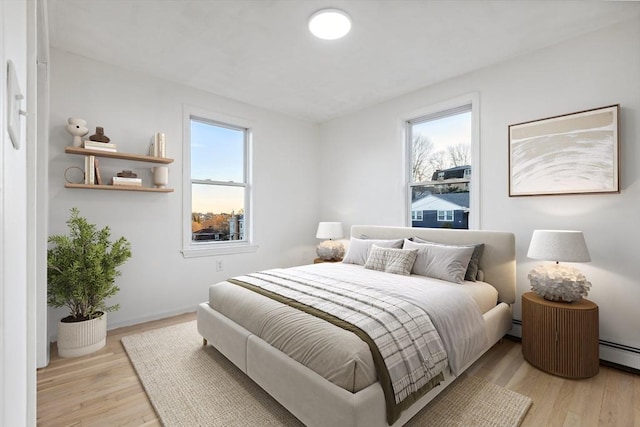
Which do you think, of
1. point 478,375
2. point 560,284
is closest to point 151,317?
point 478,375

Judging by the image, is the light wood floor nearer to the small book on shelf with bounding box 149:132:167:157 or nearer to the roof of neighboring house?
the roof of neighboring house

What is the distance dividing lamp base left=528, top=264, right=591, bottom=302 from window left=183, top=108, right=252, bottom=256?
3.31 m

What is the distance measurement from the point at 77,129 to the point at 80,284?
1.43 metres

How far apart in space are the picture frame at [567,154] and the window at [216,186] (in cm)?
329

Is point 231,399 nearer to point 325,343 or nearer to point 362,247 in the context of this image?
point 325,343

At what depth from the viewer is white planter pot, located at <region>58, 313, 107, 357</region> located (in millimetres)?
2486

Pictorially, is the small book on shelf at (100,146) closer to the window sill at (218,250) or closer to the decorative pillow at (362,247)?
the window sill at (218,250)

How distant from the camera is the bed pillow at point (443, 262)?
2654 mm

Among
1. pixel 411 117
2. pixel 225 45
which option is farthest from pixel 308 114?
pixel 225 45

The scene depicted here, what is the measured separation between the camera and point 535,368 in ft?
7.66

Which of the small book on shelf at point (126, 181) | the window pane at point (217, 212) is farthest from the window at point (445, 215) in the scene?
the small book on shelf at point (126, 181)

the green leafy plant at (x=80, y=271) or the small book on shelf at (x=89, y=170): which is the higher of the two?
the small book on shelf at (x=89, y=170)

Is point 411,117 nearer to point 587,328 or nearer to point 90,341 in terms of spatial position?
point 587,328

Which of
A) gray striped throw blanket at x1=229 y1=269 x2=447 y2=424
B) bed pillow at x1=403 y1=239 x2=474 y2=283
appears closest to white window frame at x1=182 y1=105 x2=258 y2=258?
gray striped throw blanket at x1=229 y1=269 x2=447 y2=424
